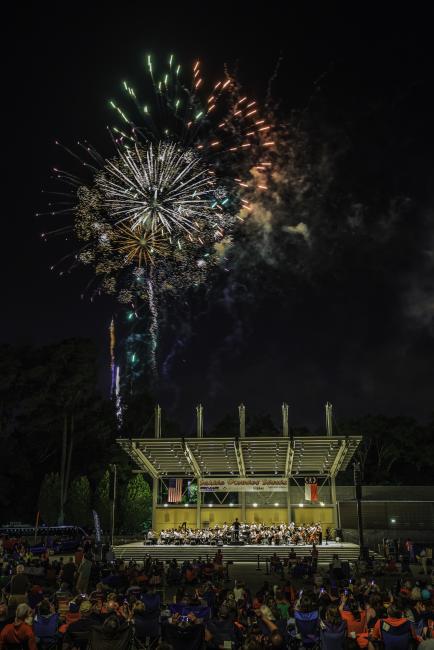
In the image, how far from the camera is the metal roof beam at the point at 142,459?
3363cm

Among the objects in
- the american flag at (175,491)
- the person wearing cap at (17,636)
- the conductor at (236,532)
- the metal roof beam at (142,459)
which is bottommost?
the person wearing cap at (17,636)

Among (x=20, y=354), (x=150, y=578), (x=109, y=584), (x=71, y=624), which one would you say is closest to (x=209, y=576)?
(x=150, y=578)

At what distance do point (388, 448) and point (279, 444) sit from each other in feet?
84.5

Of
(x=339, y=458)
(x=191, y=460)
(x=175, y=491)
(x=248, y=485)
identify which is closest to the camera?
(x=339, y=458)

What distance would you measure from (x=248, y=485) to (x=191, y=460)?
14.0 ft

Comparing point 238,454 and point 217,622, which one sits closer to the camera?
point 217,622

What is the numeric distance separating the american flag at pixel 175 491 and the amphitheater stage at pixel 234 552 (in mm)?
5294

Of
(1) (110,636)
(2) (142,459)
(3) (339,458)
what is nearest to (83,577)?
(1) (110,636)

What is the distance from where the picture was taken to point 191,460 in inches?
1425

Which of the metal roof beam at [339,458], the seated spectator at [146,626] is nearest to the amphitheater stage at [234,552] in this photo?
the metal roof beam at [339,458]

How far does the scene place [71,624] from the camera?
28.2 feet

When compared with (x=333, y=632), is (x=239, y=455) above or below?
above

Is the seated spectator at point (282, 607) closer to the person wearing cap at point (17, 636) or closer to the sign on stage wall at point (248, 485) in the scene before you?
the person wearing cap at point (17, 636)

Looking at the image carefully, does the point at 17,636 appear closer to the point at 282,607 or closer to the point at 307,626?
the point at 307,626
